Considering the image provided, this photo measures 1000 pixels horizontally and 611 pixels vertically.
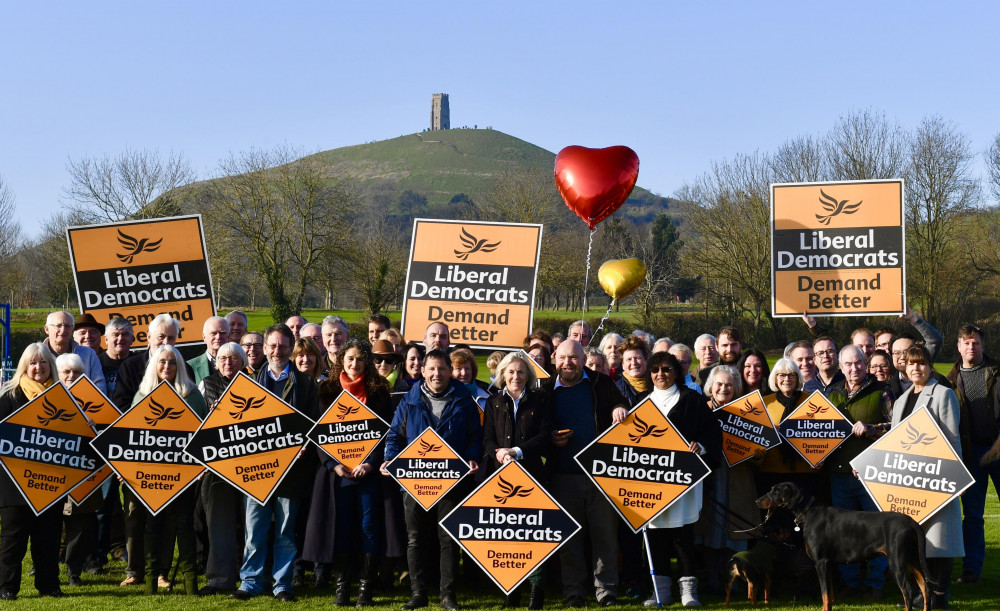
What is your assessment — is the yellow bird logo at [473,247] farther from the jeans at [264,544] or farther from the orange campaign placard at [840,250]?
the jeans at [264,544]

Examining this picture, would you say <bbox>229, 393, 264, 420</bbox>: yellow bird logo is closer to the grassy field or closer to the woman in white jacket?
the grassy field

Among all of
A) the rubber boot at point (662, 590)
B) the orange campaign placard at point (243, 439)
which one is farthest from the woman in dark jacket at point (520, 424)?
the orange campaign placard at point (243, 439)

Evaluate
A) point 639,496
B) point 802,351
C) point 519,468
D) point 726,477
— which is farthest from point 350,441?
point 802,351

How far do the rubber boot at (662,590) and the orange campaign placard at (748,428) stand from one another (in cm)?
116

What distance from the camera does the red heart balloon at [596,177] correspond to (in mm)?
12844

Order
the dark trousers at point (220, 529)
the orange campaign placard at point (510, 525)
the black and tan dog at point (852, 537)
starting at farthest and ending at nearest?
the dark trousers at point (220, 529), the orange campaign placard at point (510, 525), the black and tan dog at point (852, 537)

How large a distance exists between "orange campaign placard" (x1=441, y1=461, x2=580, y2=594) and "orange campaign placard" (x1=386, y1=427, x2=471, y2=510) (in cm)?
21

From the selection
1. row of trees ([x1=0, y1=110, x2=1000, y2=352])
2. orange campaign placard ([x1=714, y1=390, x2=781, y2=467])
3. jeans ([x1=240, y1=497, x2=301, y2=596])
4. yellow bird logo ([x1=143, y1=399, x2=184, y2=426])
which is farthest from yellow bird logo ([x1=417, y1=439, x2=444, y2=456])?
row of trees ([x1=0, y1=110, x2=1000, y2=352])

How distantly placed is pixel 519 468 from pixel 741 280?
41.2 metres

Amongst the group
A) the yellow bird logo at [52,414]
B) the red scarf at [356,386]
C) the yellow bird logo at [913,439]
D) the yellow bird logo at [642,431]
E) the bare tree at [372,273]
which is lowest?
the yellow bird logo at [913,439]

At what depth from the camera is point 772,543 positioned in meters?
8.02

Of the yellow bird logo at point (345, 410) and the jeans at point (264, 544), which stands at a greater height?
the yellow bird logo at point (345, 410)

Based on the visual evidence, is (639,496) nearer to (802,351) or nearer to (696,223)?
(802,351)

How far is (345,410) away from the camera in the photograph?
7801 millimetres
